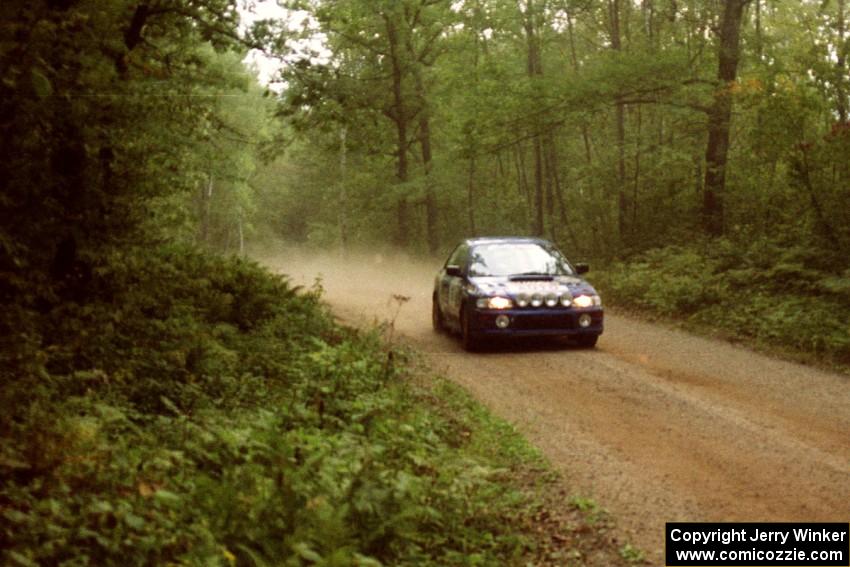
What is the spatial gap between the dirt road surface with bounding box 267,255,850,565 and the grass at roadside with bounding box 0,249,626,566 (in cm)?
55

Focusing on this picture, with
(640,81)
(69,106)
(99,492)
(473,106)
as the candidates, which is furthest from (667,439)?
(473,106)

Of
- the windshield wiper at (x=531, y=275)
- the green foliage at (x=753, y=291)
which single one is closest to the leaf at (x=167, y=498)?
the windshield wiper at (x=531, y=275)

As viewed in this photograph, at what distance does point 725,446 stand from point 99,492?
5.50 m

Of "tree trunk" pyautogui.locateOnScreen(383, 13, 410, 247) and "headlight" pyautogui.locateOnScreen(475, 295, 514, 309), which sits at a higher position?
"tree trunk" pyautogui.locateOnScreen(383, 13, 410, 247)

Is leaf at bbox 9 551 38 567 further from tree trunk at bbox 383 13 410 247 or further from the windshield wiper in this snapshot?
tree trunk at bbox 383 13 410 247

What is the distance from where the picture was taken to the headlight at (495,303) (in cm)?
1334

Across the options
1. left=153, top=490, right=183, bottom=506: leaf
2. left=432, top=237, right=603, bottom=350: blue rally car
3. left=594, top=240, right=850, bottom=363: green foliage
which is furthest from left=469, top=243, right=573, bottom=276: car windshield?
left=153, top=490, right=183, bottom=506: leaf

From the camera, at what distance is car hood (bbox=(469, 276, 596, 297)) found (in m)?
13.5

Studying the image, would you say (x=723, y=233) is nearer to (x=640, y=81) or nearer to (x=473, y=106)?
(x=640, y=81)

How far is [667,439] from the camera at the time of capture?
324 inches

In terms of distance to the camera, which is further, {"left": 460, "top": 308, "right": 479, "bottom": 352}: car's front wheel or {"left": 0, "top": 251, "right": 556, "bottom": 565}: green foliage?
{"left": 460, "top": 308, "right": 479, "bottom": 352}: car's front wheel

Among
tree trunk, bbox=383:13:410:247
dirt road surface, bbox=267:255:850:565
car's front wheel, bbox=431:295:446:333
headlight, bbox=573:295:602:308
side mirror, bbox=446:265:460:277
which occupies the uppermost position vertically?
tree trunk, bbox=383:13:410:247

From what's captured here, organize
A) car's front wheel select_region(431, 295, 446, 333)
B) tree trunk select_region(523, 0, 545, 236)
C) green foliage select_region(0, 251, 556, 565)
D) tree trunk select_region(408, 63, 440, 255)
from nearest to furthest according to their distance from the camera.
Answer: green foliage select_region(0, 251, 556, 565) < car's front wheel select_region(431, 295, 446, 333) < tree trunk select_region(523, 0, 545, 236) < tree trunk select_region(408, 63, 440, 255)

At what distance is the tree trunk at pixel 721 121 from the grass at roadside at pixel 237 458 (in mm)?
12669
